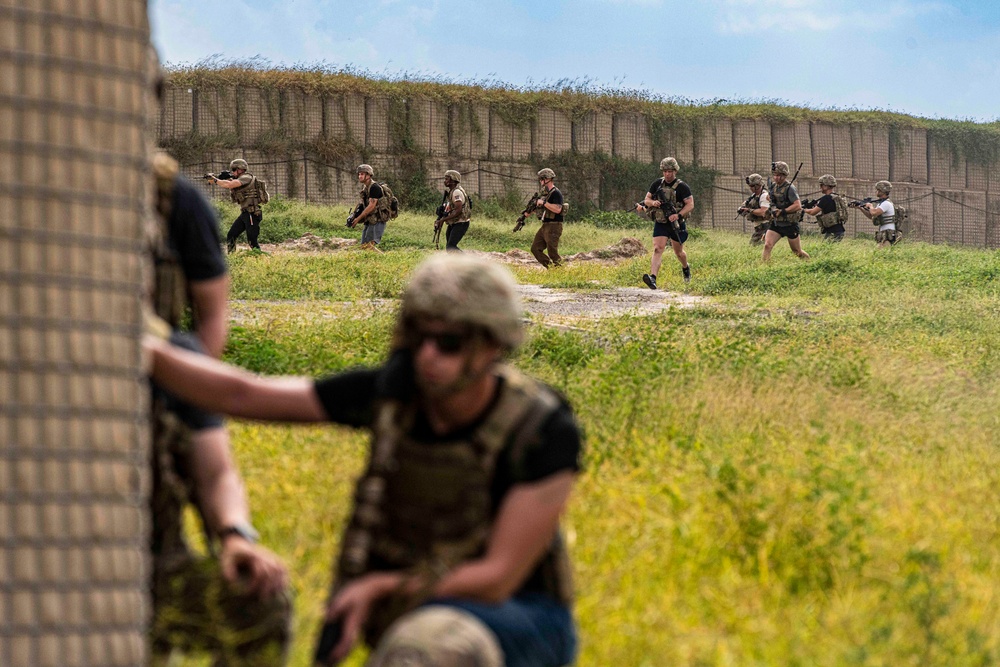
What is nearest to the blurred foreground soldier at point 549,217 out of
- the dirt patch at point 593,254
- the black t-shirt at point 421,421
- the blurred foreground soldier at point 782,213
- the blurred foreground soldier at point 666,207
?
the blurred foreground soldier at point 666,207

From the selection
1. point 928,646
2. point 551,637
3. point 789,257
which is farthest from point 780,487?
point 789,257

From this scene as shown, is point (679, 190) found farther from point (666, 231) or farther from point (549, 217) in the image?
point (549, 217)

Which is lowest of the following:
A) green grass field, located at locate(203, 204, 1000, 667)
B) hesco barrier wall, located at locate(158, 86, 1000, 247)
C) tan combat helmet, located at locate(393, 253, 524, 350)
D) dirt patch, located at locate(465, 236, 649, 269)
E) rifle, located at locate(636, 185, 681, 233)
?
green grass field, located at locate(203, 204, 1000, 667)

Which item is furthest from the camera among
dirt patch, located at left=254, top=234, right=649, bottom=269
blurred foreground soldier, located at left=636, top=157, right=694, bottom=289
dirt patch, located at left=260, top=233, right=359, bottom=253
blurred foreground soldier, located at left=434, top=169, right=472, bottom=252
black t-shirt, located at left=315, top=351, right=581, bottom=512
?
dirt patch, located at left=260, top=233, right=359, bottom=253

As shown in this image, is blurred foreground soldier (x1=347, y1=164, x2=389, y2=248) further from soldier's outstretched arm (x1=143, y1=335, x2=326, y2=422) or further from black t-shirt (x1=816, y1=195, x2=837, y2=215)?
soldier's outstretched arm (x1=143, y1=335, x2=326, y2=422)

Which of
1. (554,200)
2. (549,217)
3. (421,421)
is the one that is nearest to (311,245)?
(549,217)

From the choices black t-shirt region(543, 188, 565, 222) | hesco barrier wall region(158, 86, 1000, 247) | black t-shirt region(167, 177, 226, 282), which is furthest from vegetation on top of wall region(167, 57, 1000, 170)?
black t-shirt region(167, 177, 226, 282)

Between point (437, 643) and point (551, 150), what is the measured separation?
27.6 meters

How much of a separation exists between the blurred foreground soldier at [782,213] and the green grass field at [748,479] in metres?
5.27

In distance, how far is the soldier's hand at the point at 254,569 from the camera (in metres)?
2.91

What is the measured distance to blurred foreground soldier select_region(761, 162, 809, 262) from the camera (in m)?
17.7

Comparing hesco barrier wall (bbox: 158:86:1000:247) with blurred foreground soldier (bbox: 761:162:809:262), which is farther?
hesco barrier wall (bbox: 158:86:1000:247)

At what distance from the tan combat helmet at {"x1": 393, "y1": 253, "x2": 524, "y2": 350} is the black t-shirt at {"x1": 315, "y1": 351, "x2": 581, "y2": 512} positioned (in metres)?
0.15

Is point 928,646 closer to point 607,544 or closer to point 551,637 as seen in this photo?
point 607,544
